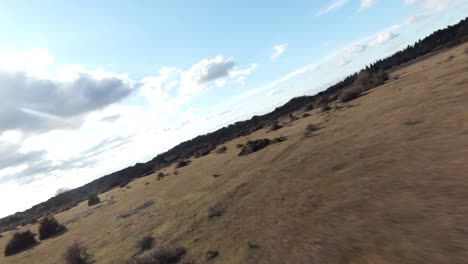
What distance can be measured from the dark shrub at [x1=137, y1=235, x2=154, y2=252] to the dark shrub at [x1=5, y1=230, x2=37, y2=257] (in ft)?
52.2

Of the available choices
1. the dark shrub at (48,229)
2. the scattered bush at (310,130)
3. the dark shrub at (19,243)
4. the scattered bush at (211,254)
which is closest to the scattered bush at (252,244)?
the scattered bush at (211,254)

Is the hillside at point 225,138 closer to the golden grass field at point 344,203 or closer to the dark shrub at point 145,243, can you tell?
the golden grass field at point 344,203

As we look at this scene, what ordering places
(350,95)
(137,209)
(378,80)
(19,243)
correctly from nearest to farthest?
(137,209) < (19,243) < (350,95) < (378,80)

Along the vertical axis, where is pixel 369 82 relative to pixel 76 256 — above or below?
above

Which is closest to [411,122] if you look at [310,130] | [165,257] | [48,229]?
[310,130]

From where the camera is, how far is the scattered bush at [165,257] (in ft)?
35.5

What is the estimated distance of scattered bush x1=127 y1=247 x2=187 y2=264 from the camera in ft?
35.5

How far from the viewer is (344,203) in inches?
408

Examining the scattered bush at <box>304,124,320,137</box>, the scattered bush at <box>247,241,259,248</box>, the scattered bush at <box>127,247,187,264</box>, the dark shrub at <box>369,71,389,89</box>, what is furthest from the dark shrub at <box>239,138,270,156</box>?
the scattered bush at <box>247,241,259,248</box>

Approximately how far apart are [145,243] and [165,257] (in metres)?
2.96

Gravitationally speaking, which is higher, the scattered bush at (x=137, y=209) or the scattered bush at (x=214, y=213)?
the scattered bush at (x=137, y=209)

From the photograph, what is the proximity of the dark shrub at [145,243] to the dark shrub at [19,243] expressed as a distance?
52.2 ft

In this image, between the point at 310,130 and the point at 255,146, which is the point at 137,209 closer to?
the point at 255,146

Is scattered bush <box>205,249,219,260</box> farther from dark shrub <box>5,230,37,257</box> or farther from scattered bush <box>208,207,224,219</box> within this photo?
dark shrub <box>5,230,37,257</box>
